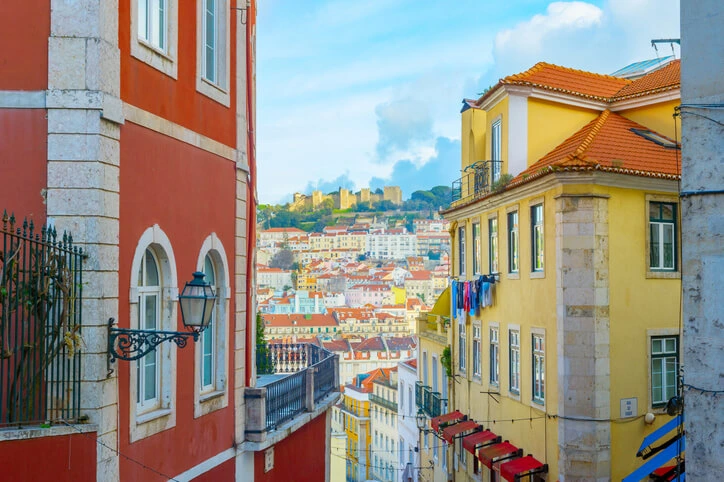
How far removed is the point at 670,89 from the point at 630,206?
3.76 m

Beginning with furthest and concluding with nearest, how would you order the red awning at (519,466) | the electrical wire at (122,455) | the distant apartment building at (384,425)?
the distant apartment building at (384,425) < the red awning at (519,466) < the electrical wire at (122,455)

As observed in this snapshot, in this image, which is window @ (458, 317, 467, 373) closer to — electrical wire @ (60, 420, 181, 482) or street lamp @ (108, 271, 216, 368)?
electrical wire @ (60, 420, 181, 482)

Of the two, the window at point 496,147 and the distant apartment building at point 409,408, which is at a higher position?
the window at point 496,147

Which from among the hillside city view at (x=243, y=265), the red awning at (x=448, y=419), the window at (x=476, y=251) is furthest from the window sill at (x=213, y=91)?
the red awning at (x=448, y=419)

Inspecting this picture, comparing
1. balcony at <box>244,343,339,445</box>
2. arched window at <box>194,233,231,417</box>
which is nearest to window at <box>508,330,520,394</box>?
balcony at <box>244,343,339,445</box>

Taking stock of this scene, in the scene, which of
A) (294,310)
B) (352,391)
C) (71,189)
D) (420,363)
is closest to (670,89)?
(71,189)

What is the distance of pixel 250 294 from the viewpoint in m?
14.0

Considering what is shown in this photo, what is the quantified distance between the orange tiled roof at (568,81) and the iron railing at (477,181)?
1916mm

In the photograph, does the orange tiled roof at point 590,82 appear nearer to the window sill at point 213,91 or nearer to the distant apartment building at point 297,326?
the window sill at point 213,91

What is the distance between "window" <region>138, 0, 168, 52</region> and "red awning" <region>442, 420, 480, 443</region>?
15809 millimetres

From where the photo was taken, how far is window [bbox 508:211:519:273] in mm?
20750

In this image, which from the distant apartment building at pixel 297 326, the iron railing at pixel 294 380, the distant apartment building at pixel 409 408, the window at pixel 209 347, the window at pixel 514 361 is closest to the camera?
the window at pixel 209 347

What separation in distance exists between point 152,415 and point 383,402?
7405cm

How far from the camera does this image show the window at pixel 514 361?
2070cm
